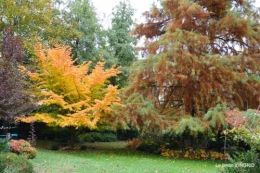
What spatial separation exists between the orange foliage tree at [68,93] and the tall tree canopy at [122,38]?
22.1 ft

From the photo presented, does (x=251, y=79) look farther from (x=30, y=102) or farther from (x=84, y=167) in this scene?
(x=30, y=102)

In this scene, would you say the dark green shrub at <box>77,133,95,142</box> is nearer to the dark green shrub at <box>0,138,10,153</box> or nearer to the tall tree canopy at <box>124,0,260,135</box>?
the tall tree canopy at <box>124,0,260,135</box>

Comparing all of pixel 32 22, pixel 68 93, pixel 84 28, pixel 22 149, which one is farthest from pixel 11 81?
pixel 84 28

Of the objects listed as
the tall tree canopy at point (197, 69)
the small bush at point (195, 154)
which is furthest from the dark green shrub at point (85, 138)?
the small bush at point (195, 154)

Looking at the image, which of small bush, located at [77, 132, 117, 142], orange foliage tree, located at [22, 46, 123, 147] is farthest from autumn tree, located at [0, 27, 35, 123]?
small bush, located at [77, 132, 117, 142]

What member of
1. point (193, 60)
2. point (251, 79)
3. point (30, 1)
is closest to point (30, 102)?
point (193, 60)

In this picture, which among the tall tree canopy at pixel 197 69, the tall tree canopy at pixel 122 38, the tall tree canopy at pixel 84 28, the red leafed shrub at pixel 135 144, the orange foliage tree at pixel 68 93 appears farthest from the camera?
the tall tree canopy at pixel 122 38

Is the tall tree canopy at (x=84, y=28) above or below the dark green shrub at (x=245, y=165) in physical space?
above

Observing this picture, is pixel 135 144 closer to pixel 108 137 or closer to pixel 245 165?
pixel 108 137

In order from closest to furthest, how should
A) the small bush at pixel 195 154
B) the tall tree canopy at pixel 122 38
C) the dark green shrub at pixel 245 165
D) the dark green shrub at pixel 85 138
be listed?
1. the dark green shrub at pixel 245 165
2. the small bush at pixel 195 154
3. the dark green shrub at pixel 85 138
4. the tall tree canopy at pixel 122 38

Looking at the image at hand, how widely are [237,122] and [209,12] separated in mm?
7692

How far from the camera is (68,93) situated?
41.4 ft

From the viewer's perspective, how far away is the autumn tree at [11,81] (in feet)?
26.3

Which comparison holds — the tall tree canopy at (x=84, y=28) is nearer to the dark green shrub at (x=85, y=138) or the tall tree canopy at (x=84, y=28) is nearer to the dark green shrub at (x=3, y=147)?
the dark green shrub at (x=85, y=138)
